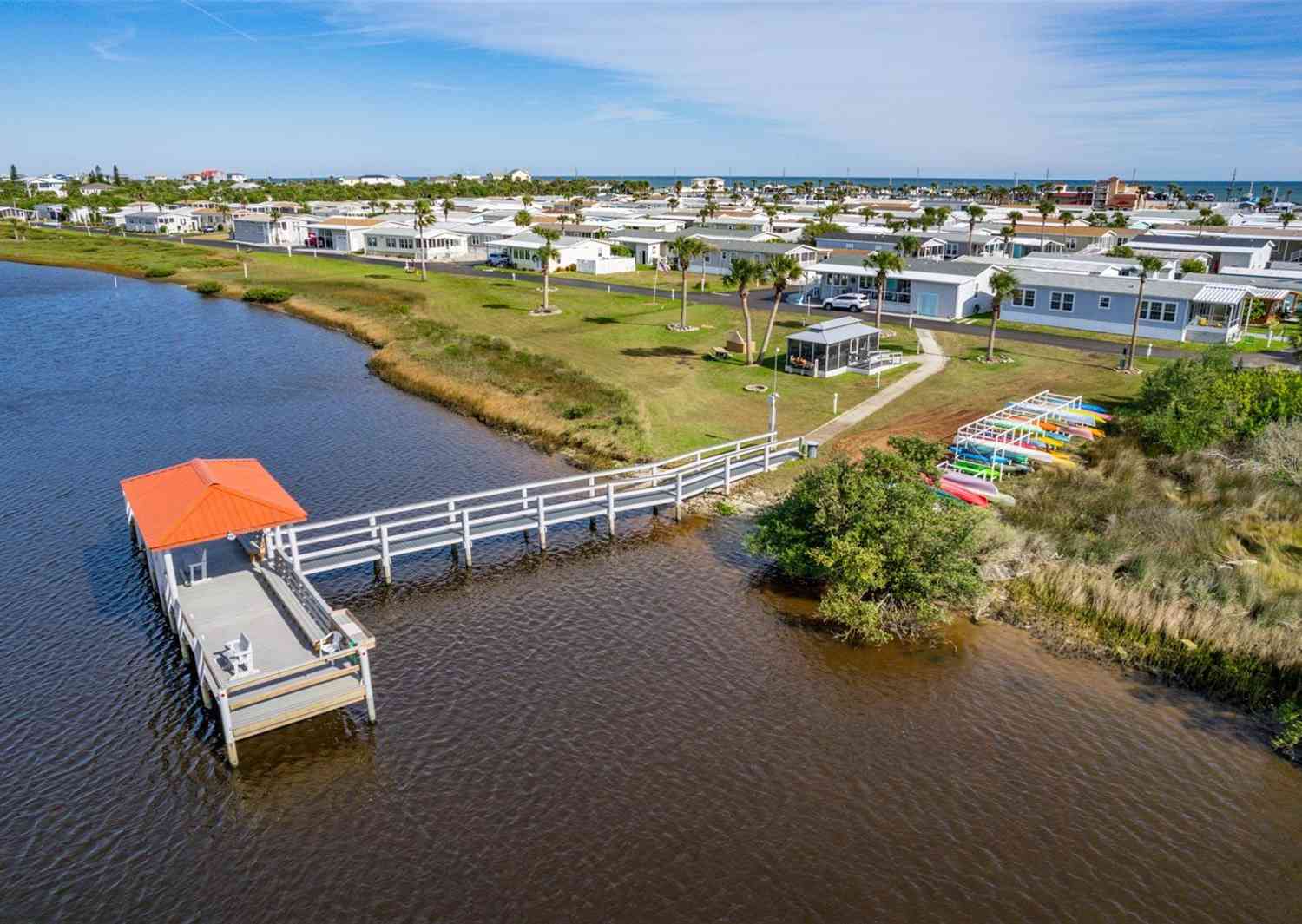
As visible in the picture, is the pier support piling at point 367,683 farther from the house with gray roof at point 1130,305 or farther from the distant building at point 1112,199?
the distant building at point 1112,199

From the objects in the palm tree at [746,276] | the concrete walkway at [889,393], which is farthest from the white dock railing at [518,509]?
the palm tree at [746,276]

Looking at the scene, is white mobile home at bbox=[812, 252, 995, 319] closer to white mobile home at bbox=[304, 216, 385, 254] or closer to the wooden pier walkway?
the wooden pier walkway

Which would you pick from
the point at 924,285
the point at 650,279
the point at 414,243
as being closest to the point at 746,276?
the point at 924,285

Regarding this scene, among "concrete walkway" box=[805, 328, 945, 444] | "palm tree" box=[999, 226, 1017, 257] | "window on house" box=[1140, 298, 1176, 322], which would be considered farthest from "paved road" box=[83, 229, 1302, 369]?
"palm tree" box=[999, 226, 1017, 257]

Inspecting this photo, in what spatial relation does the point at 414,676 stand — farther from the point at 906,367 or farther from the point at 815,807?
the point at 906,367

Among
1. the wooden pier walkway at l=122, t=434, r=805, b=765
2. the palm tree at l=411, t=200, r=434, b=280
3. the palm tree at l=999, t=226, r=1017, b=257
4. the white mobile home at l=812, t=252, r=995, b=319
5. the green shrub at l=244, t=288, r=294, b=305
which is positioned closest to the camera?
the wooden pier walkway at l=122, t=434, r=805, b=765

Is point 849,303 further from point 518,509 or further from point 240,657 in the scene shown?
point 240,657
